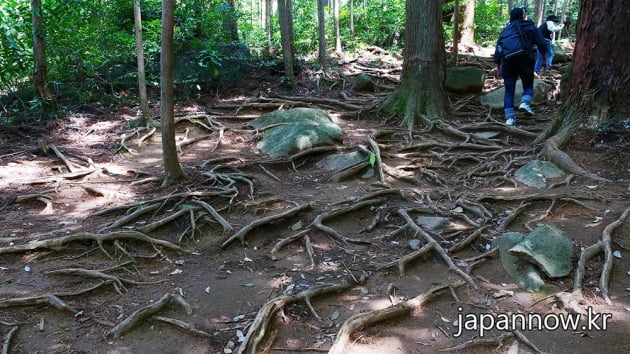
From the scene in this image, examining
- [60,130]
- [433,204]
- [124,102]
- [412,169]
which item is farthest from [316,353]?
[124,102]

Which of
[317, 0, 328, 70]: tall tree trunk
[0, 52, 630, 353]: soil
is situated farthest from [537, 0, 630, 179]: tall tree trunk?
[317, 0, 328, 70]: tall tree trunk

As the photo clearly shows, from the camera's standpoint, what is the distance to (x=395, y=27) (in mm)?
19203

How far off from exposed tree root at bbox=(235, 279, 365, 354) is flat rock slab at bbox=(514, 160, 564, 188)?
3.06 meters

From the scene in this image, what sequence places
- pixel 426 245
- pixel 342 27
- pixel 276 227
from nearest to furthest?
1. pixel 426 245
2. pixel 276 227
3. pixel 342 27

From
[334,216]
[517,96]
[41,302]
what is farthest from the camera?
[517,96]

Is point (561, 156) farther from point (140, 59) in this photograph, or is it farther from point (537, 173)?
point (140, 59)

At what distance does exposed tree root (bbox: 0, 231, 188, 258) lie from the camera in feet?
16.1

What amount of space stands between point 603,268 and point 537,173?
2.34m

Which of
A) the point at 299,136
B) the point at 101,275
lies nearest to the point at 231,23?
the point at 299,136

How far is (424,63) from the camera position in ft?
30.7

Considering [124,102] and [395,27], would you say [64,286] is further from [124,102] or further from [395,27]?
[395,27]

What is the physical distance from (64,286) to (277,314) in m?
2.15

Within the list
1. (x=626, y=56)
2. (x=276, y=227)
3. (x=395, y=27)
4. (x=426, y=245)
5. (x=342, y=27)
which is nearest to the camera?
(x=426, y=245)

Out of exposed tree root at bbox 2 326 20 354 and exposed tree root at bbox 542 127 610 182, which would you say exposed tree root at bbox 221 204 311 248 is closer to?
exposed tree root at bbox 2 326 20 354
